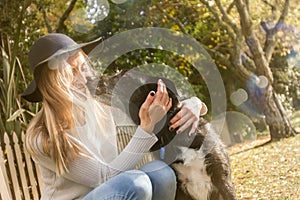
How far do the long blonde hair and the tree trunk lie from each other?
306 cm

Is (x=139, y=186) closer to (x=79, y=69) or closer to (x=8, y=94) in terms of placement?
(x=79, y=69)

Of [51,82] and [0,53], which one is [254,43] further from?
[51,82]

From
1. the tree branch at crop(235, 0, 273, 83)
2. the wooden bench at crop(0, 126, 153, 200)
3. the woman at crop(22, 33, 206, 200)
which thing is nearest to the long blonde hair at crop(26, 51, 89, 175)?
the woman at crop(22, 33, 206, 200)

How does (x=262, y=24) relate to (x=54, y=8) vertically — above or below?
below

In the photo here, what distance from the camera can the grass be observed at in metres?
2.80

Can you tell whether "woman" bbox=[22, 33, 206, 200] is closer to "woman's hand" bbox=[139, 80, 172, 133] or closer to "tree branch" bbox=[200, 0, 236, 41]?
"woman's hand" bbox=[139, 80, 172, 133]

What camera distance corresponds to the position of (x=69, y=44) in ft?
4.34

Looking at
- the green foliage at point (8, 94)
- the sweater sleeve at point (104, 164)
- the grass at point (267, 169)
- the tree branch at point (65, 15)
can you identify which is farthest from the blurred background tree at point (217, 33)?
the sweater sleeve at point (104, 164)

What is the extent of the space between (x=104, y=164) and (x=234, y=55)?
2.96 metres

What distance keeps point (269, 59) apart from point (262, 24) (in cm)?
31

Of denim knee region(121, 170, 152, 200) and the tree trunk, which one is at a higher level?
denim knee region(121, 170, 152, 200)

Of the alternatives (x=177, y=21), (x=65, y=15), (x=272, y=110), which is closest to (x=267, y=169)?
(x=272, y=110)

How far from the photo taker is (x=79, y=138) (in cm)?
132

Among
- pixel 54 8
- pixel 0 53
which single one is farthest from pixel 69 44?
pixel 54 8
